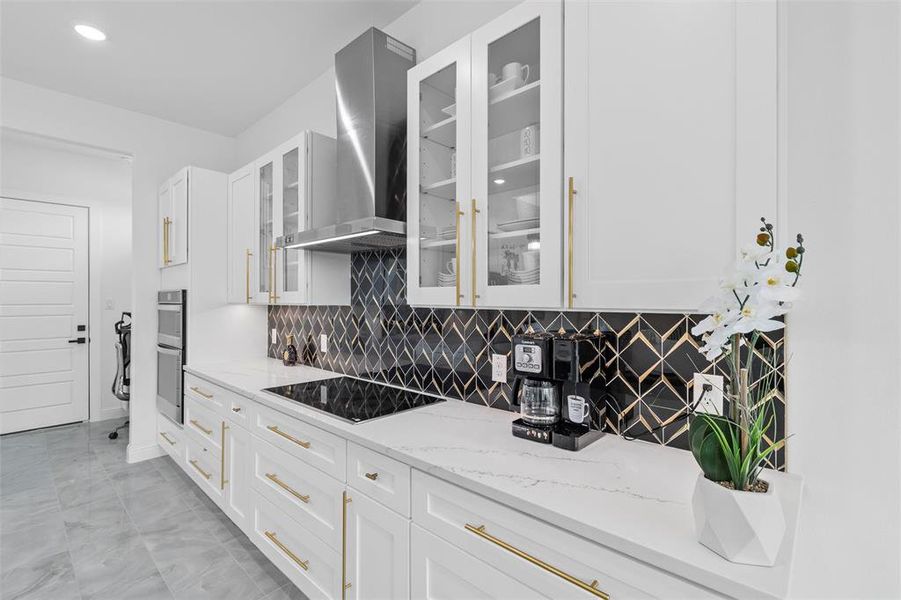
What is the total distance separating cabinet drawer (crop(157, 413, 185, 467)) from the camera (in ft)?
10.0

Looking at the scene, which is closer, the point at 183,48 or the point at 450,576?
the point at 450,576

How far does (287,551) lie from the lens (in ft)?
6.15

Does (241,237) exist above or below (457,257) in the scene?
above

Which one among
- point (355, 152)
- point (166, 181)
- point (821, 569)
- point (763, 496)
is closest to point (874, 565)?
point (821, 569)

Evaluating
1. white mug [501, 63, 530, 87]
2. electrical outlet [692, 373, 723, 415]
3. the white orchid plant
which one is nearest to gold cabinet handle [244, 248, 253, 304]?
white mug [501, 63, 530, 87]

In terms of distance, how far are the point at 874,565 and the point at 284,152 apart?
3021 millimetres

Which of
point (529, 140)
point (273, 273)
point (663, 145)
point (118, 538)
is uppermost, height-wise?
point (529, 140)

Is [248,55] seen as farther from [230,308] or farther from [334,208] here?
[230,308]

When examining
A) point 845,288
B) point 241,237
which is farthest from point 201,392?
point 845,288

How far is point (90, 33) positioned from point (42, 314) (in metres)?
3.20

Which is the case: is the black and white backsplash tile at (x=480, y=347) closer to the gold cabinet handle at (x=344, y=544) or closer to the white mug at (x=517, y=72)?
the gold cabinet handle at (x=344, y=544)

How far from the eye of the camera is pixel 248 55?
8.86ft

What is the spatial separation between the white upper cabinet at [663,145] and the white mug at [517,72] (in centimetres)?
19

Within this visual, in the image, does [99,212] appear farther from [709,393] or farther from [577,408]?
[709,393]
